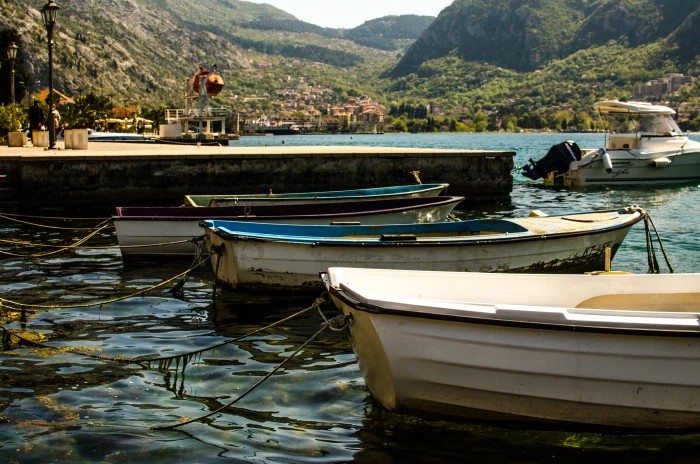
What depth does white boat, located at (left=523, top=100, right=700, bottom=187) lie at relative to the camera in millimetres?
31688

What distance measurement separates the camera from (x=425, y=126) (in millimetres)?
192375

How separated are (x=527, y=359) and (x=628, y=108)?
1129 inches

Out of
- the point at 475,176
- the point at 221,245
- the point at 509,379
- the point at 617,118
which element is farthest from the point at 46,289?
the point at 617,118

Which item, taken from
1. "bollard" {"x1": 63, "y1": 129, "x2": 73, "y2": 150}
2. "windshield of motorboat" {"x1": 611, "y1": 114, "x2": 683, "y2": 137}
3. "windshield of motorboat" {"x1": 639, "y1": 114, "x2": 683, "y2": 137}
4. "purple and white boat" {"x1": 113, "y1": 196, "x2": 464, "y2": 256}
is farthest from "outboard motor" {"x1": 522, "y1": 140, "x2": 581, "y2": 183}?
"purple and white boat" {"x1": 113, "y1": 196, "x2": 464, "y2": 256}

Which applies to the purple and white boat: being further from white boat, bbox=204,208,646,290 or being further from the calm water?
the calm water

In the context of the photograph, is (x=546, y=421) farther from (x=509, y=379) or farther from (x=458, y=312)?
(x=458, y=312)

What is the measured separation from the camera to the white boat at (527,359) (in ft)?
19.3

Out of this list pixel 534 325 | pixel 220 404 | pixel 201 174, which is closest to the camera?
pixel 534 325

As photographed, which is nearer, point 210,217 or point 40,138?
point 210,217

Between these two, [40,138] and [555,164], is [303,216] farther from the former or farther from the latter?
[555,164]

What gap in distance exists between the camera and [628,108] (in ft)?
106

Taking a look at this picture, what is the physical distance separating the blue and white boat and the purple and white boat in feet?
3.55

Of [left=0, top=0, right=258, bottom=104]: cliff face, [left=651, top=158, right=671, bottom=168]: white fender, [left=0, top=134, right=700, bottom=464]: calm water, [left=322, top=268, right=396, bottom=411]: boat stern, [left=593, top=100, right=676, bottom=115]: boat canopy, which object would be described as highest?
[left=0, top=0, right=258, bottom=104]: cliff face

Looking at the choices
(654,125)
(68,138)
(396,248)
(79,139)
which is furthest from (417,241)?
(654,125)
